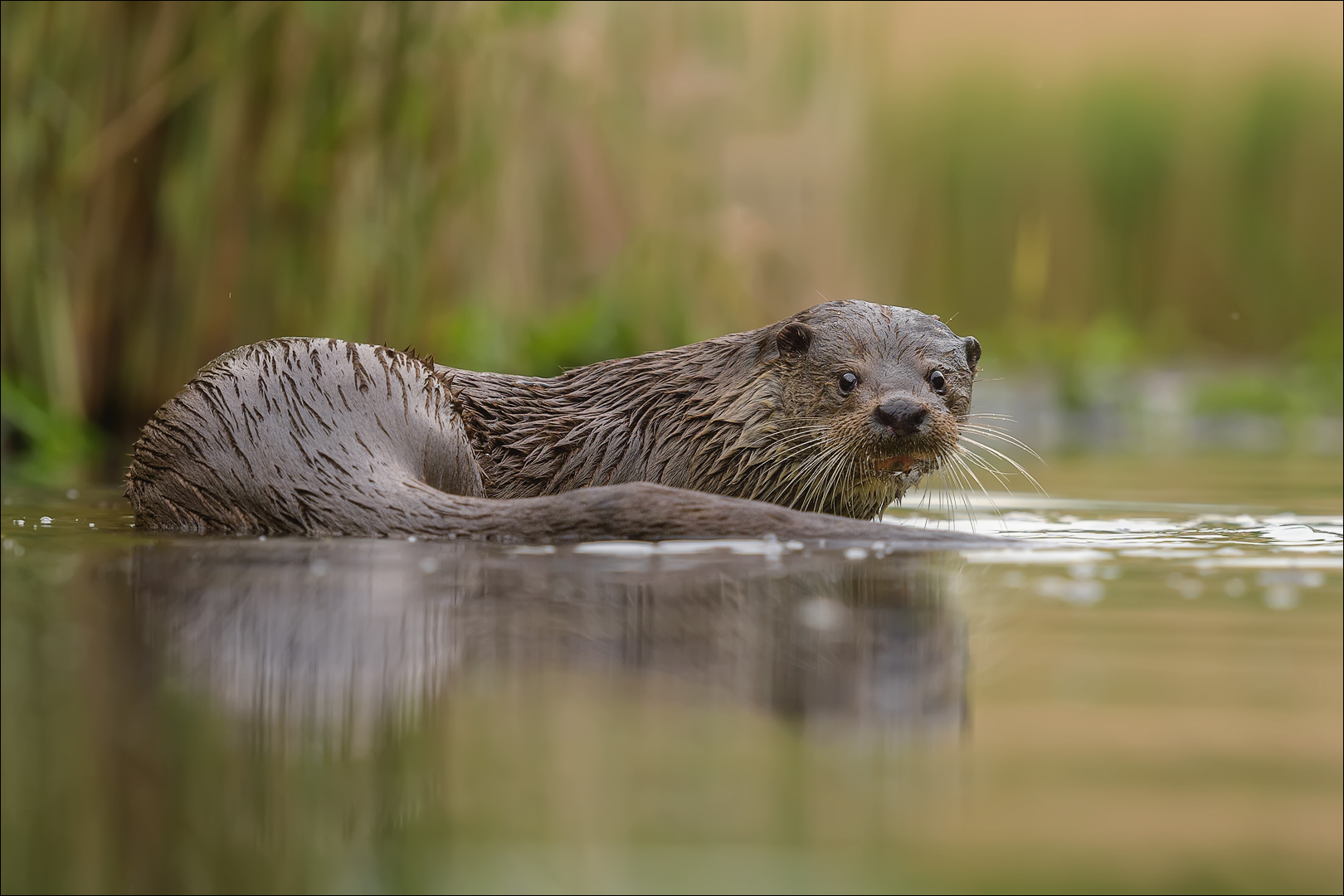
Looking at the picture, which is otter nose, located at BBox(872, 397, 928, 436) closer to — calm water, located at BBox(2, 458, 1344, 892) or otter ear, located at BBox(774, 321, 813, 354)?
otter ear, located at BBox(774, 321, 813, 354)

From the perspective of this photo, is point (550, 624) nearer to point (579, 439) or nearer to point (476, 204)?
point (579, 439)

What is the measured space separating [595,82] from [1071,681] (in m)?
5.47

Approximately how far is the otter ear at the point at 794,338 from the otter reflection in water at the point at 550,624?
Answer: 84cm

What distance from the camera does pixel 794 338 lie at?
3578 millimetres

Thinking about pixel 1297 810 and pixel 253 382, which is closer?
pixel 1297 810

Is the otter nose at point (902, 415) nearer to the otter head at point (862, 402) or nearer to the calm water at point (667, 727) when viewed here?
the otter head at point (862, 402)

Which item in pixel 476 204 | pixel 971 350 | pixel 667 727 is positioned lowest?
pixel 667 727

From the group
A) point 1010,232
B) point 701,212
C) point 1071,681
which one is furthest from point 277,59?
point 1010,232

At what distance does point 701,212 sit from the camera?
7.11 m

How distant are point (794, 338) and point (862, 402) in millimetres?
246

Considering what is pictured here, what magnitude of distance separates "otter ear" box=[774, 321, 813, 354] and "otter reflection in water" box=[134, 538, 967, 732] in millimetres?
835

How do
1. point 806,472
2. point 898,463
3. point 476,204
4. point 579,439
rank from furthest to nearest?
point 476,204 < point 579,439 < point 806,472 < point 898,463

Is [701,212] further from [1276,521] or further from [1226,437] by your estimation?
[1276,521]

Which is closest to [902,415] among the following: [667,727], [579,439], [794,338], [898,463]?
[898,463]
